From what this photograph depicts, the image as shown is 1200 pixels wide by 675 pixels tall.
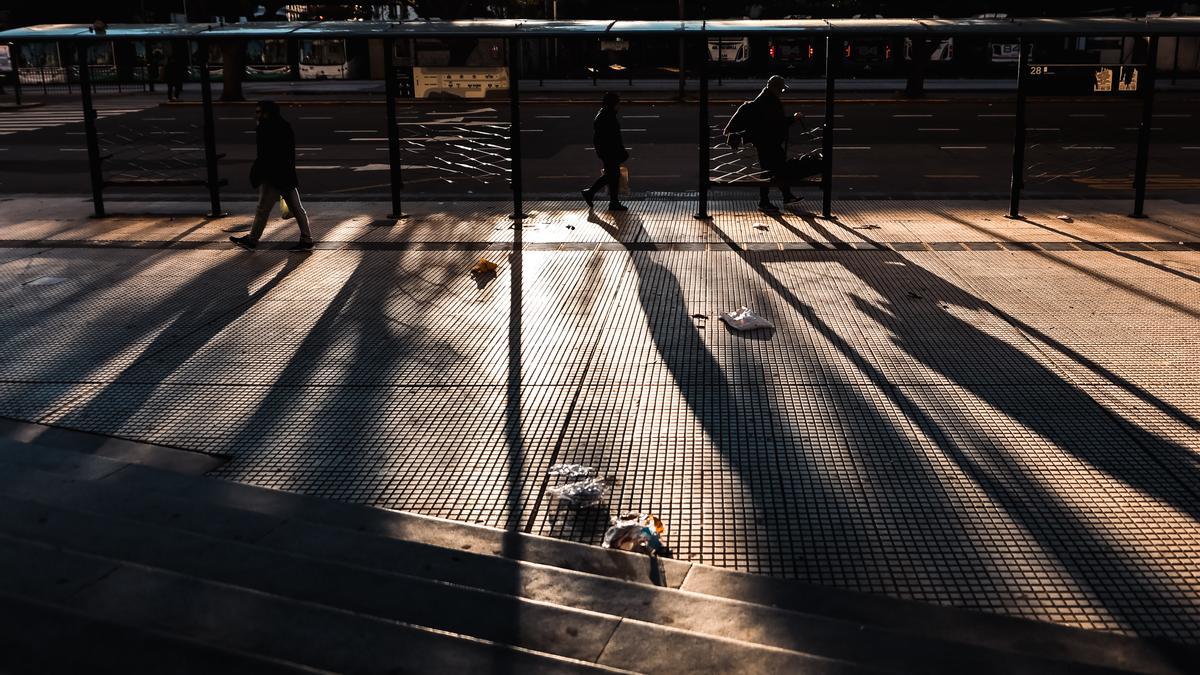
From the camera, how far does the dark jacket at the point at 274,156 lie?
12562 millimetres

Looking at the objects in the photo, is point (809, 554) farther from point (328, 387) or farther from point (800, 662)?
point (328, 387)

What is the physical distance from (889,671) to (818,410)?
361 cm

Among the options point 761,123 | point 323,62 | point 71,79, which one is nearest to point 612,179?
point 761,123

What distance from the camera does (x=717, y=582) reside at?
4.85m

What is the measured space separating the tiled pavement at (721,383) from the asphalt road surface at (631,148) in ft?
17.1

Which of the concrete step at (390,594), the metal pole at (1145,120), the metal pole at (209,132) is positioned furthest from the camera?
the metal pole at (209,132)

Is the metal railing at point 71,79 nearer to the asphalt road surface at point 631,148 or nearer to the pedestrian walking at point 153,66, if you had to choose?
the pedestrian walking at point 153,66

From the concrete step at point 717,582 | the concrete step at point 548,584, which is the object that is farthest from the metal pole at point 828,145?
the concrete step at point 548,584

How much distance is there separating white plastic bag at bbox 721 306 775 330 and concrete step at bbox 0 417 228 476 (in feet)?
14.5

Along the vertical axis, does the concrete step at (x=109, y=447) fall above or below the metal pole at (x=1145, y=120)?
below

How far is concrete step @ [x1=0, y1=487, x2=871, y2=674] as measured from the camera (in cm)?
391

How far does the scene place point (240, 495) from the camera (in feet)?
19.0

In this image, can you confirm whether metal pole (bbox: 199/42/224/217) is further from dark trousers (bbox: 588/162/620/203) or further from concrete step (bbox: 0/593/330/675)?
concrete step (bbox: 0/593/330/675)

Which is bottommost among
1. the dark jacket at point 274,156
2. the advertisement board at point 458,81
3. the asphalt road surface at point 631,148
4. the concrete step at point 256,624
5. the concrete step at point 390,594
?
the concrete step at point 390,594
